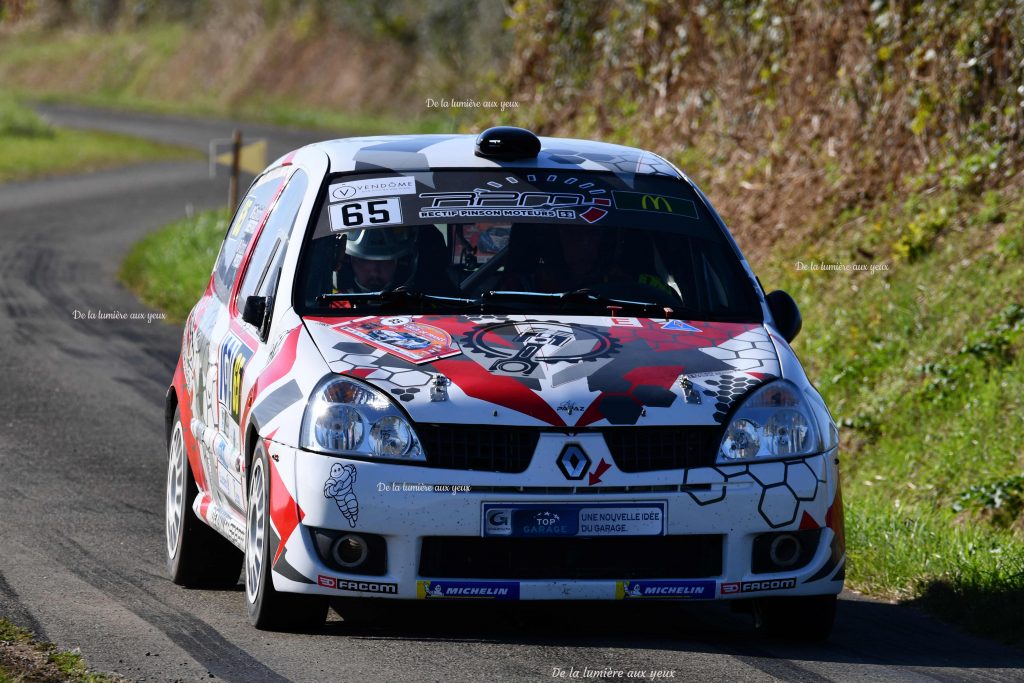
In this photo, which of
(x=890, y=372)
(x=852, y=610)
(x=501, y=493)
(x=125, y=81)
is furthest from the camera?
(x=125, y=81)

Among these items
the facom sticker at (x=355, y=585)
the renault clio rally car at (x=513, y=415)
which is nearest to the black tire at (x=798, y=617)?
the renault clio rally car at (x=513, y=415)

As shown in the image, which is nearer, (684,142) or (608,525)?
(608,525)

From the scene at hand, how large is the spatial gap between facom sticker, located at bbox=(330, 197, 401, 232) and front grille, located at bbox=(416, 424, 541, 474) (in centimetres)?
134

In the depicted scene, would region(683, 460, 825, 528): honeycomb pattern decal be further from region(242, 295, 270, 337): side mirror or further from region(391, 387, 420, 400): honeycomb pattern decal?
region(242, 295, 270, 337): side mirror

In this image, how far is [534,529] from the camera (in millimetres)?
5824

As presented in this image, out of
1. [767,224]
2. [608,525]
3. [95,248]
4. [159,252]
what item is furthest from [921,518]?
[95,248]

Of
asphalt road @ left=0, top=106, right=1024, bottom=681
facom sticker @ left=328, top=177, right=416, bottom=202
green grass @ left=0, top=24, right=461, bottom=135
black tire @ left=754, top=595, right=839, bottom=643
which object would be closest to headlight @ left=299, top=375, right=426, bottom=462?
asphalt road @ left=0, top=106, right=1024, bottom=681

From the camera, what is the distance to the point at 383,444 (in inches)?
231

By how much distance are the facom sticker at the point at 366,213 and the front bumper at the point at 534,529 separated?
1.22 m

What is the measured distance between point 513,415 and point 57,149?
31.6 metres

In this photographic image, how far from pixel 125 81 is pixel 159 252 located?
48898 mm

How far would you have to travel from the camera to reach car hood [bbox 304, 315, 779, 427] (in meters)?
5.86

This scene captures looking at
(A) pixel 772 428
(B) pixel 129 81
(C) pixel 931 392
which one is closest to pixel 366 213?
(A) pixel 772 428

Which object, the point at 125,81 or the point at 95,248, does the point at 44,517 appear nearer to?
the point at 95,248
